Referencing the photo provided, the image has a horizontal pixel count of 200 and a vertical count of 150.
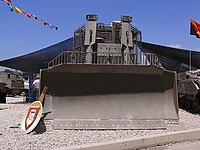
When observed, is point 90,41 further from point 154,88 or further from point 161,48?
point 161,48


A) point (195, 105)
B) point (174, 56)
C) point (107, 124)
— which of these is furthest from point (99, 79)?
point (174, 56)

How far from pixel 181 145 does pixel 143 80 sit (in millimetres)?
1855

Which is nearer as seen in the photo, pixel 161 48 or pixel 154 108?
pixel 154 108

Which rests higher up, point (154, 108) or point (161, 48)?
point (161, 48)

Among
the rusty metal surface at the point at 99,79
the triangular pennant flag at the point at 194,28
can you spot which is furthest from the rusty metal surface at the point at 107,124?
the triangular pennant flag at the point at 194,28

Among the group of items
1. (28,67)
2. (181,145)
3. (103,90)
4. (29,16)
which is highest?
(29,16)

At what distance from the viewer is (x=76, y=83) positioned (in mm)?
6914

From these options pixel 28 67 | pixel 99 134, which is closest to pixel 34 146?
pixel 99 134

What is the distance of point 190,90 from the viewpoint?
10586 mm

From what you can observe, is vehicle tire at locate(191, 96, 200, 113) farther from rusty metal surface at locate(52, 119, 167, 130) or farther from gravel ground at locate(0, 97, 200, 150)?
gravel ground at locate(0, 97, 200, 150)

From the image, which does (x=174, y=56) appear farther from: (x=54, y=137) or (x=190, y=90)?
(x=54, y=137)

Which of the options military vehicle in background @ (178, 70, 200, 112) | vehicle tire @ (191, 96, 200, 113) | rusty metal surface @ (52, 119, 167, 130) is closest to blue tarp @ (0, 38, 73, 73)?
military vehicle in background @ (178, 70, 200, 112)

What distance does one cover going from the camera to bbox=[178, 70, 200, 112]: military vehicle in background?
1025cm

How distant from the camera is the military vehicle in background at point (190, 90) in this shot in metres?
10.2
